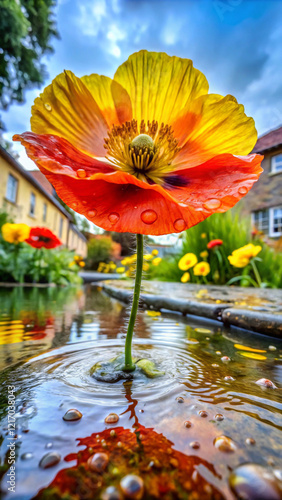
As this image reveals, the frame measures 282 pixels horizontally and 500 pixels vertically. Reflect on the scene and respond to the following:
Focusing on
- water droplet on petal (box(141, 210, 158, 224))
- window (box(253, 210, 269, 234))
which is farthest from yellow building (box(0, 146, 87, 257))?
window (box(253, 210, 269, 234))

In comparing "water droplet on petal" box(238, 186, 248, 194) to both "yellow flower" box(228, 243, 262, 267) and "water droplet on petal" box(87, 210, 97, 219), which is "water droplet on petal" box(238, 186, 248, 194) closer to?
"water droplet on petal" box(87, 210, 97, 219)

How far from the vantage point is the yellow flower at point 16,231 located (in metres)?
4.22

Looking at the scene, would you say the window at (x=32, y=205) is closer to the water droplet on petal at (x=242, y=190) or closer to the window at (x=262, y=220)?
the window at (x=262, y=220)

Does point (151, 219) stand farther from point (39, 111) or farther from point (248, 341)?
point (248, 341)

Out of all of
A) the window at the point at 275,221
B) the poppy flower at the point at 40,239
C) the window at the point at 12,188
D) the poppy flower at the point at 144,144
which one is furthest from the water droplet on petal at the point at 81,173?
the window at the point at 275,221

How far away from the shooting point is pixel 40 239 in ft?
14.9

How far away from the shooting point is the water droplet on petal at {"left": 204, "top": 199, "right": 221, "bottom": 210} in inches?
22.7

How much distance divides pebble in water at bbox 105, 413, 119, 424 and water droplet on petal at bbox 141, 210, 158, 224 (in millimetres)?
405

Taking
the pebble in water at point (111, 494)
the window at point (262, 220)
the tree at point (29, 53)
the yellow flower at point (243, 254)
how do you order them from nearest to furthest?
1. the pebble in water at point (111, 494)
2. the yellow flower at point (243, 254)
3. the tree at point (29, 53)
4. the window at point (262, 220)

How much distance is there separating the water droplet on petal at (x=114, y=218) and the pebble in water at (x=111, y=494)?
46 centimetres

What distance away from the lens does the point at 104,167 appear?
29.8 inches

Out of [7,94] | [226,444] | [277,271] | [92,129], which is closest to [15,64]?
[7,94]

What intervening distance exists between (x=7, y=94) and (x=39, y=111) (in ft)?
42.9

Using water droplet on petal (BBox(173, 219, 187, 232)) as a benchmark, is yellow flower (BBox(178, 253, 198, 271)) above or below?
above
